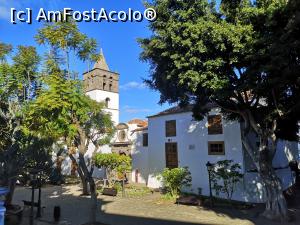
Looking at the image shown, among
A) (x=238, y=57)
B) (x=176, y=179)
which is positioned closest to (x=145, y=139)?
(x=176, y=179)

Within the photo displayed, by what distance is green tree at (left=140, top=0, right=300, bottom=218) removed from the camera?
11.0m

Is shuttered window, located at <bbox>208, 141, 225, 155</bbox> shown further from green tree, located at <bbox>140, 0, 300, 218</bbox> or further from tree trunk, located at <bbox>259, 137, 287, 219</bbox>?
tree trunk, located at <bbox>259, 137, 287, 219</bbox>

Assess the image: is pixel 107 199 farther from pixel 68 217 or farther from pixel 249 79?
pixel 249 79

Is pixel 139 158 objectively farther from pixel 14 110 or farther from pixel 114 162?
pixel 14 110

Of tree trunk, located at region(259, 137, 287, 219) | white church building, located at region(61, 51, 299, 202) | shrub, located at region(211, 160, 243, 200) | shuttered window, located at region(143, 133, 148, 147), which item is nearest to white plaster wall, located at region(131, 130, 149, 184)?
white church building, located at region(61, 51, 299, 202)

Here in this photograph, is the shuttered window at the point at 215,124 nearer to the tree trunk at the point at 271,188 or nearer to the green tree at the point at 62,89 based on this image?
the tree trunk at the point at 271,188

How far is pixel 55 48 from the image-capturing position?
1153 cm

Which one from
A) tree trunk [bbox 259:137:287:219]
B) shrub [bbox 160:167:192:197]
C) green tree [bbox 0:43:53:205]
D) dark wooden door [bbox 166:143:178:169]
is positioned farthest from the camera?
dark wooden door [bbox 166:143:178:169]

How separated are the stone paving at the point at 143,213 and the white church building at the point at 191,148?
320 cm

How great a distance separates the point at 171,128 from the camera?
77.8 ft

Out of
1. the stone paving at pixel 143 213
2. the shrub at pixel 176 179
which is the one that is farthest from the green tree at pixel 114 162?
the shrub at pixel 176 179

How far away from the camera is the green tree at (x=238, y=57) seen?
36.0ft

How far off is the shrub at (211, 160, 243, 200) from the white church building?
0.51 meters

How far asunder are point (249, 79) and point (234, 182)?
8343 mm
